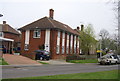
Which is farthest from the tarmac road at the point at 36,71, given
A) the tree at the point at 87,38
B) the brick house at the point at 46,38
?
the tree at the point at 87,38

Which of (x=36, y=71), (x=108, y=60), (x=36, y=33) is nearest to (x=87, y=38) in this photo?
(x=36, y=33)

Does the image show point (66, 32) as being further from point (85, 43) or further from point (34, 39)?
A: point (34, 39)

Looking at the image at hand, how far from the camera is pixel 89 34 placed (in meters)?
41.0

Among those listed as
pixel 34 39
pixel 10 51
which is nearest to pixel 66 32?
pixel 34 39

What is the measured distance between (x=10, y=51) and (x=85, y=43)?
52.5 ft

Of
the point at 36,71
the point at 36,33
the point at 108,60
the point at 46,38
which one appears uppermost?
the point at 36,33

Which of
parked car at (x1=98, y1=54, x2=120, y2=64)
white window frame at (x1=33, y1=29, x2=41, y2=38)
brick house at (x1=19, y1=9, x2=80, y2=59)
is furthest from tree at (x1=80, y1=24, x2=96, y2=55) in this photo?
parked car at (x1=98, y1=54, x2=120, y2=64)

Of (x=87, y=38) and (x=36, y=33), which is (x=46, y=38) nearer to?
(x=36, y=33)

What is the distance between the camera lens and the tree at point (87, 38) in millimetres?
40062

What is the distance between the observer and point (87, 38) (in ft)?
131

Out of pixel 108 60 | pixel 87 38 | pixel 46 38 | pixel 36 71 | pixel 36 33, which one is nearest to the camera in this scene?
pixel 36 71

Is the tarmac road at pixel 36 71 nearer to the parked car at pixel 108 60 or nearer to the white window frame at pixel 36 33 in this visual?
the parked car at pixel 108 60

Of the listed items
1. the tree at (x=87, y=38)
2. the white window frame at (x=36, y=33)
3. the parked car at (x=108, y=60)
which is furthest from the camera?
the tree at (x=87, y=38)

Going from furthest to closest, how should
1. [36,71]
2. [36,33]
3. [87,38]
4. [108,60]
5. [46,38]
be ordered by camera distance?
[87,38] → [36,33] → [46,38] → [108,60] → [36,71]
